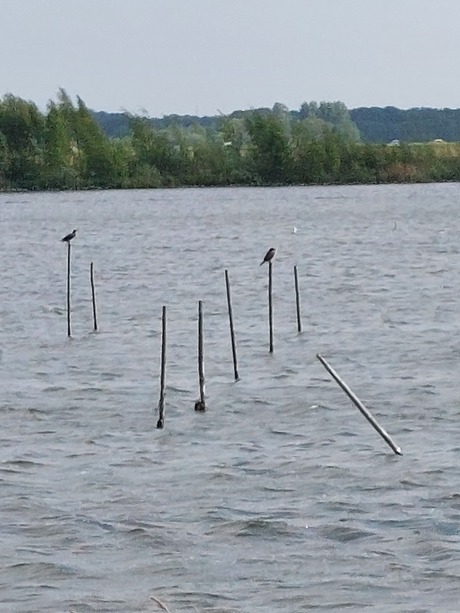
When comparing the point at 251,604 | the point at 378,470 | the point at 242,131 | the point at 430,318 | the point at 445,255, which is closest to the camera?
the point at 251,604

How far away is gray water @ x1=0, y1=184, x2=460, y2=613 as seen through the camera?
11703 mm

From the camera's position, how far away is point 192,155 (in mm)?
111125

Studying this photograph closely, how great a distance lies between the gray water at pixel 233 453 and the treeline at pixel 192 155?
69.7 meters

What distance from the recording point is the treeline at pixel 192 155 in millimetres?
107062

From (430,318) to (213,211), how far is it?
2054 inches

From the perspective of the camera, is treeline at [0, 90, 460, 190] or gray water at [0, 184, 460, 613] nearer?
gray water at [0, 184, 460, 613]

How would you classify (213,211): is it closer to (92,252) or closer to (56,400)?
(92,252)

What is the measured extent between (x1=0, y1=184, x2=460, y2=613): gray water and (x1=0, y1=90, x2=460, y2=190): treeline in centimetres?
6966

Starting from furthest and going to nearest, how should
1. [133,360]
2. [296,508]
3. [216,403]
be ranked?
[133,360]
[216,403]
[296,508]

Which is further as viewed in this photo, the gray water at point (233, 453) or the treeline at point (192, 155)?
the treeline at point (192, 155)

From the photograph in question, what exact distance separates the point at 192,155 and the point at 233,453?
314 ft

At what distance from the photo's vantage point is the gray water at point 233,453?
11.7 meters

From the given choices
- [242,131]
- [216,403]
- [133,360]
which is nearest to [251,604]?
[216,403]

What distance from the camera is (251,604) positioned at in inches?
438
